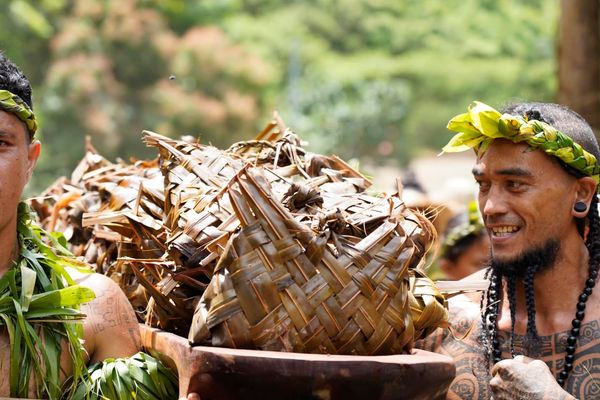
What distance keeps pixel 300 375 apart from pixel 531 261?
55.4 inches

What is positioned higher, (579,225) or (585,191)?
(585,191)

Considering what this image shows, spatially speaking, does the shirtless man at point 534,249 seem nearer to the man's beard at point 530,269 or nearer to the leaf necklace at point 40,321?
the man's beard at point 530,269

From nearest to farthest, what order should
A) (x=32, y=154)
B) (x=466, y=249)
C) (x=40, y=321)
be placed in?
(x=40, y=321)
(x=32, y=154)
(x=466, y=249)

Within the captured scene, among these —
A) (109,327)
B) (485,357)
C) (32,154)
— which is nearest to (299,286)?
(109,327)

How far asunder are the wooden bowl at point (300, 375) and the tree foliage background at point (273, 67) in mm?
15599

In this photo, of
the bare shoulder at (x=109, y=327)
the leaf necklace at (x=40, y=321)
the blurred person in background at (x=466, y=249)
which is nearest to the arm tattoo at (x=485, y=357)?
the bare shoulder at (x=109, y=327)

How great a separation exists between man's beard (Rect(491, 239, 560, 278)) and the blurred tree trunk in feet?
14.3

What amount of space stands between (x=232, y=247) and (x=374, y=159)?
24243 mm

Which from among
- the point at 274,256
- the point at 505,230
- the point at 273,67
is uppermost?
the point at 274,256

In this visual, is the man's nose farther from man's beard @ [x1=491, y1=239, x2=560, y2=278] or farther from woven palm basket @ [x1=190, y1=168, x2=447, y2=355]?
woven palm basket @ [x1=190, y1=168, x2=447, y2=355]

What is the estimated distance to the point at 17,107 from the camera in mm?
3430

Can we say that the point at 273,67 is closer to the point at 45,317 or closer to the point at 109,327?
the point at 109,327

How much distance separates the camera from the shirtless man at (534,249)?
3.90 metres

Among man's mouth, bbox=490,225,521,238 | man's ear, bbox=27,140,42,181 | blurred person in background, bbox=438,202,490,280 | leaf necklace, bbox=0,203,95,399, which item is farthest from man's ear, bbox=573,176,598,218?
blurred person in background, bbox=438,202,490,280
